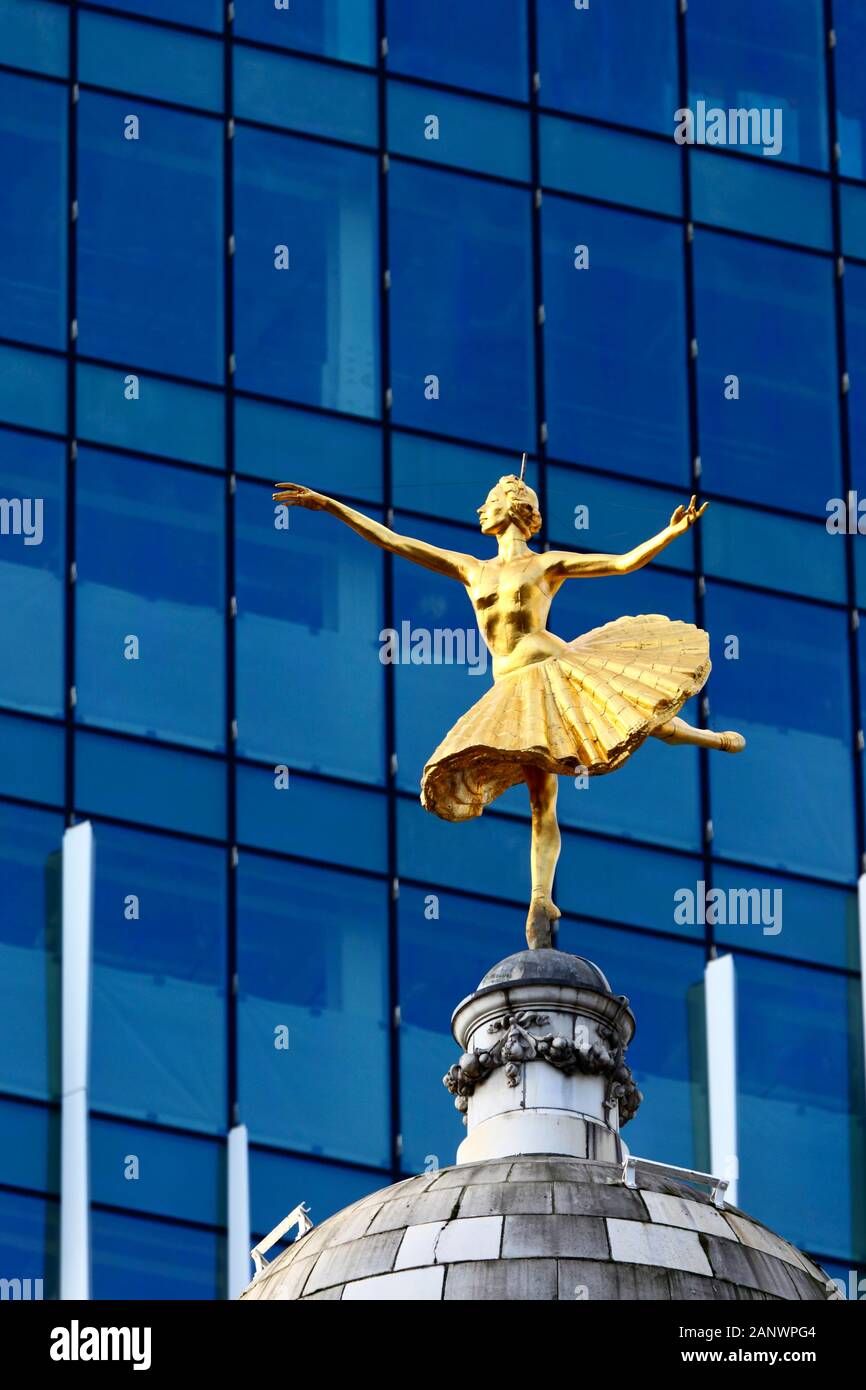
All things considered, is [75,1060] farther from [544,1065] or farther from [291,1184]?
[544,1065]

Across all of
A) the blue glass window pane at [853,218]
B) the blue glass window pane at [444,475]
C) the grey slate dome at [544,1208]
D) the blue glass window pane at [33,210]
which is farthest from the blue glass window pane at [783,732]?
the grey slate dome at [544,1208]

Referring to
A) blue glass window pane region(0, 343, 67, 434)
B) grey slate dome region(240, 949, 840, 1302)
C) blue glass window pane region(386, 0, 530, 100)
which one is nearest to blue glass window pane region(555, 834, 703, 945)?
blue glass window pane region(0, 343, 67, 434)

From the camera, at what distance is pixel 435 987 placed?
58.0m

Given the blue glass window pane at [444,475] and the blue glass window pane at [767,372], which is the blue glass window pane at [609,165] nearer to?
the blue glass window pane at [767,372]

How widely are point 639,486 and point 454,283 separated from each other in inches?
149

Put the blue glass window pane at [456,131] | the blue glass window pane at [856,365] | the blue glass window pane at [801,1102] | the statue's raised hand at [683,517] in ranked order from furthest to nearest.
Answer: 1. the blue glass window pane at [856,365]
2. the blue glass window pane at [456,131]
3. the blue glass window pane at [801,1102]
4. the statue's raised hand at [683,517]

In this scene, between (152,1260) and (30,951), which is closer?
(152,1260)

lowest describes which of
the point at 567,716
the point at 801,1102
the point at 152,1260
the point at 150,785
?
the point at 567,716

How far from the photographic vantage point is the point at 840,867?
6084 centimetres

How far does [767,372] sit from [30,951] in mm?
14263

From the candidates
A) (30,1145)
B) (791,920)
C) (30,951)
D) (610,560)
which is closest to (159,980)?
(30,951)

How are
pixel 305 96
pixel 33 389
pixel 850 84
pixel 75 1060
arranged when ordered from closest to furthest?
1. pixel 75 1060
2. pixel 33 389
3. pixel 305 96
4. pixel 850 84

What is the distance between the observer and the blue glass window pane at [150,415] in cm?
6012

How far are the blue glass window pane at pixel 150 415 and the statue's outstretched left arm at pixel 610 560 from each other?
24.8 metres
